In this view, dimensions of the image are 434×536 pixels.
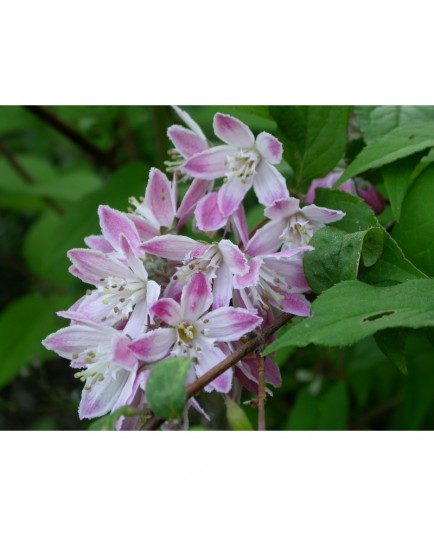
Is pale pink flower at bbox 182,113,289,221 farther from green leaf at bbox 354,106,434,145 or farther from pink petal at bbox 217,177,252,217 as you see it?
green leaf at bbox 354,106,434,145

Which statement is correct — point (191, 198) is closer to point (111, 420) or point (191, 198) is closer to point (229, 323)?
point (229, 323)

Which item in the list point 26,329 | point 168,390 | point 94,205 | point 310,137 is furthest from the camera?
point 26,329

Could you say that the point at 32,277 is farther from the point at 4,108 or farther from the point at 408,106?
the point at 408,106

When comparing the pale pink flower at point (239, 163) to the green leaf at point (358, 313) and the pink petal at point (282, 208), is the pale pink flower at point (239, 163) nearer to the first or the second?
the pink petal at point (282, 208)

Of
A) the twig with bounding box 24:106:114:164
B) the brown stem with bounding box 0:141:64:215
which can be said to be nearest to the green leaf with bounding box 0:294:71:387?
the brown stem with bounding box 0:141:64:215

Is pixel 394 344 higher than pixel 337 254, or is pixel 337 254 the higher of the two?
pixel 337 254

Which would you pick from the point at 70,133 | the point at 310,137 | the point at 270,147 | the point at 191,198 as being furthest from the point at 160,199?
the point at 70,133
